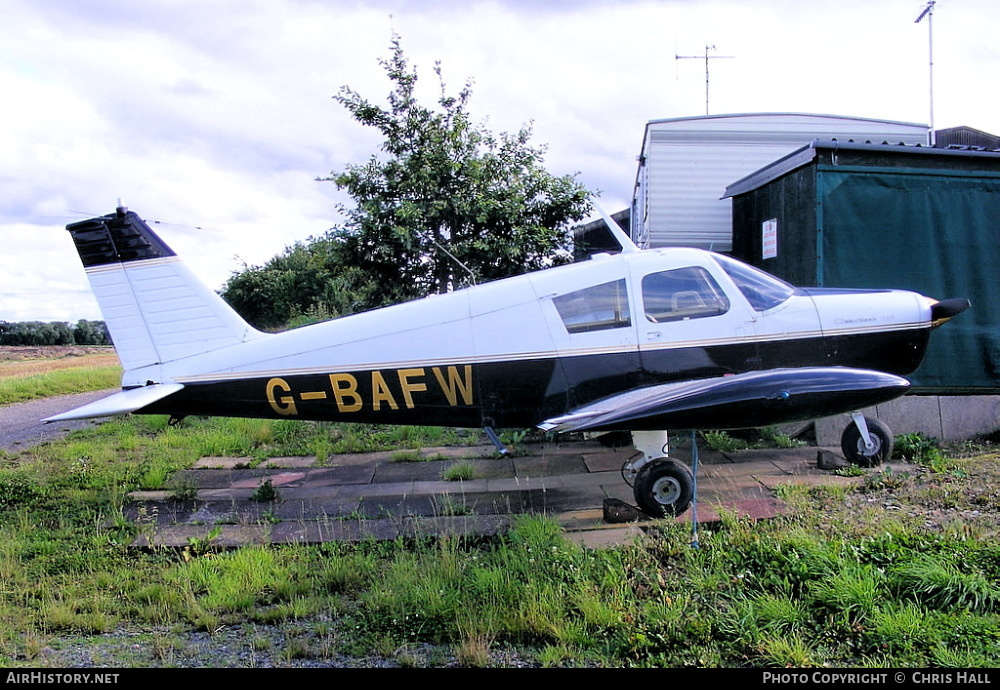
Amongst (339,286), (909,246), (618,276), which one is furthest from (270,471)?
(909,246)

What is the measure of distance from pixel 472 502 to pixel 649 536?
193 centimetres

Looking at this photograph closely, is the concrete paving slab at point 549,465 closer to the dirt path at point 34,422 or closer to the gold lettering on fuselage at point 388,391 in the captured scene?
the gold lettering on fuselage at point 388,391

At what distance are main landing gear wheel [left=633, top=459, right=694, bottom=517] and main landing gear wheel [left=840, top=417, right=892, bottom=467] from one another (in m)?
2.18

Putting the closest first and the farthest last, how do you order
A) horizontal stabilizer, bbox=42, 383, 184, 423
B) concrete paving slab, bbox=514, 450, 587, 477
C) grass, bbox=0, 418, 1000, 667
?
grass, bbox=0, 418, 1000, 667 < horizontal stabilizer, bbox=42, 383, 184, 423 < concrete paving slab, bbox=514, 450, 587, 477

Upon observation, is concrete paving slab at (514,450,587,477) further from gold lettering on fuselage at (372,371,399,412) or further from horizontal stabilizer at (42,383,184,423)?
horizontal stabilizer at (42,383,184,423)

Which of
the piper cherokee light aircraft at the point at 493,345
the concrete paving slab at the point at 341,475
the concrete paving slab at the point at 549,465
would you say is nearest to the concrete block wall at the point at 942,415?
the piper cherokee light aircraft at the point at 493,345

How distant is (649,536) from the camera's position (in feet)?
15.0

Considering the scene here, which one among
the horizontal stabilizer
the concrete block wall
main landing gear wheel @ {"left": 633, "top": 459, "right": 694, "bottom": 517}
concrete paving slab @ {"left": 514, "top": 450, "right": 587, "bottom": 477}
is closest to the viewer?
main landing gear wheel @ {"left": 633, "top": 459, "right": 694, "bottom": 517}

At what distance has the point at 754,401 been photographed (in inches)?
185

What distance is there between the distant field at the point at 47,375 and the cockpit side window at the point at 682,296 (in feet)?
47.3

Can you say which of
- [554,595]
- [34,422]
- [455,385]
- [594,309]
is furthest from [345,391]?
[34,422]

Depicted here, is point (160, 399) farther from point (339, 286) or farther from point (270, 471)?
point (339, 286)

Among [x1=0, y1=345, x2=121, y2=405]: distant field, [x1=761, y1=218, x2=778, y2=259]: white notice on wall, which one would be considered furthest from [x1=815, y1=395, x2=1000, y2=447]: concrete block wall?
[x1=0, y1=345, x2=121, y2=405]: distant field

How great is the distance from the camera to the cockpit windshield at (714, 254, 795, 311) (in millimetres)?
5609
